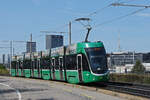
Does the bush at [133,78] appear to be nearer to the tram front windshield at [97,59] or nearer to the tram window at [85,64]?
the tram front windshield at [97,59]

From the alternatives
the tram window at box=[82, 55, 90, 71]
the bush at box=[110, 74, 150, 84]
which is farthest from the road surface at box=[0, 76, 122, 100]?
the bush at box=[110, 74, 150, 84]

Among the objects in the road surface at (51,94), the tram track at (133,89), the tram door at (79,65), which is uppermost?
the tram door at (79,65)

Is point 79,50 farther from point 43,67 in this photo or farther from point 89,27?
point 43,67

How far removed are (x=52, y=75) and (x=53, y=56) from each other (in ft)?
6.32

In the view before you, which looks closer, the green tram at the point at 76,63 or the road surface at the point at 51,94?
the road surface at the point at 51,94

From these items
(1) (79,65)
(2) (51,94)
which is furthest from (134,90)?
(1) (79,65)

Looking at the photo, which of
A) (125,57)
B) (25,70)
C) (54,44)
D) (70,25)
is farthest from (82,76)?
(125,57)

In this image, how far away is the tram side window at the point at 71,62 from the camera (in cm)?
2634

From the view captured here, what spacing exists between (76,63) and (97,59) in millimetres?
2116

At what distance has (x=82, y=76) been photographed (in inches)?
976

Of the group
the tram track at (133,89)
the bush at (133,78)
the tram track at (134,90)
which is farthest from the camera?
the bush at (133,78)

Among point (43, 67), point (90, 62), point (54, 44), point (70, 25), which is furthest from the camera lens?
point (54, 44)

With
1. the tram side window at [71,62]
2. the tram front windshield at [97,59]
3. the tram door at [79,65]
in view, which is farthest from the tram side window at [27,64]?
the tram front windshield at [97,59]

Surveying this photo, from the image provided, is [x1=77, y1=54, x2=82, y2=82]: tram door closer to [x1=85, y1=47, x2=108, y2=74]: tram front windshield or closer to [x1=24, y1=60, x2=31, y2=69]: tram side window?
[x1=85, y1=47, x2=108, y2=74]: tram front windshield
